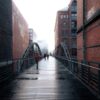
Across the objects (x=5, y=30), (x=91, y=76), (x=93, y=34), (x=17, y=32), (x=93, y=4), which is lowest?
(x=91, y=76)

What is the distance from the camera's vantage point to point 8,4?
21031 mm

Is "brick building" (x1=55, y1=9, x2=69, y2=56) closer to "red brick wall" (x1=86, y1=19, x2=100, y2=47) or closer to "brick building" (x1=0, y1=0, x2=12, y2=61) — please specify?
"brick building" (x1=0, y1=0, x2=12, y2=61)

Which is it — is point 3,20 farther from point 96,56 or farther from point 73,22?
point 73,22

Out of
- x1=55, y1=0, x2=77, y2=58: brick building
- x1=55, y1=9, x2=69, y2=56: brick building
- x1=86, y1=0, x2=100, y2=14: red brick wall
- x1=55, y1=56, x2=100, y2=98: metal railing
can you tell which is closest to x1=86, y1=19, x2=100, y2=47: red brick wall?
x1=86, y1=0, x2=100, y2=14: red brick wall

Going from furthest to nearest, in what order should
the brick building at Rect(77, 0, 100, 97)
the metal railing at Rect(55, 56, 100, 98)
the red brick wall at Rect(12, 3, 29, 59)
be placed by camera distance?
1. the red brick wall at Rect(12, 3, 29, 59)
2. the brick building at Rect(77, 0, 100, 97)
3. the metal railing at Rect(55, 56, 100, 98)

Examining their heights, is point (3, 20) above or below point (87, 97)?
above

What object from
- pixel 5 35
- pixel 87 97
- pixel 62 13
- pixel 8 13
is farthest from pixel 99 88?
pixel 62 13

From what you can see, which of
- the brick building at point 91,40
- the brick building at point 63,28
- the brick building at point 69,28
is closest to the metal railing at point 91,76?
the brick building at point 91,40

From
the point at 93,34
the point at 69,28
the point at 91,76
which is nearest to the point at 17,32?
the point at 93,34

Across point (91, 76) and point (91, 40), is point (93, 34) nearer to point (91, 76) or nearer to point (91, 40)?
point (91, 40)

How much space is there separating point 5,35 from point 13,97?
12417mm

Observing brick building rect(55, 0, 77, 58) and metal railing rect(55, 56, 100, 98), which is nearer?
metal railing rect(55, 56, 100, 98)

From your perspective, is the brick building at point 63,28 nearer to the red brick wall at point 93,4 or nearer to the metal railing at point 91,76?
the red brick wall at point 93,4

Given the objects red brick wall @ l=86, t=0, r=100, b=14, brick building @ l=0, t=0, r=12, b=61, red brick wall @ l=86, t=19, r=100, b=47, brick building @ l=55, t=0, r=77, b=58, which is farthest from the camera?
brick building @ l=55, t=0, r=77, b=58
